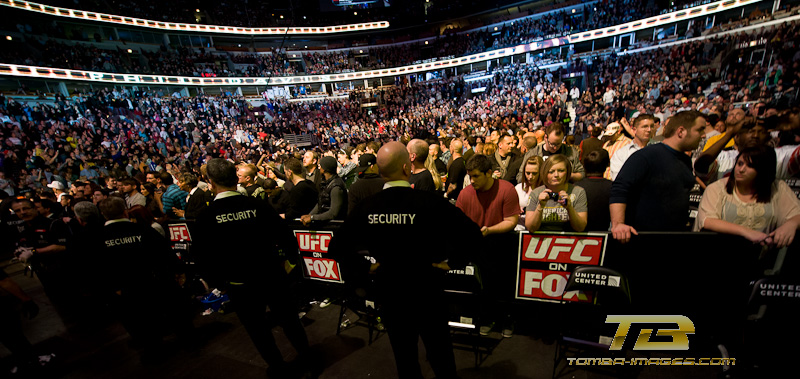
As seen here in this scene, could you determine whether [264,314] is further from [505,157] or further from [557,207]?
[505,157]

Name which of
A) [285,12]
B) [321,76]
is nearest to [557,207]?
[321,76]

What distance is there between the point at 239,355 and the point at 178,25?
4230 centimetres

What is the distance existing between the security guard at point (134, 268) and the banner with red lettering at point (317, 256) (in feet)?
5.07

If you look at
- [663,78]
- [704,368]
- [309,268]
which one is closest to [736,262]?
[704,368]

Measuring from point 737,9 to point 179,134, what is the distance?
4308 centimetres

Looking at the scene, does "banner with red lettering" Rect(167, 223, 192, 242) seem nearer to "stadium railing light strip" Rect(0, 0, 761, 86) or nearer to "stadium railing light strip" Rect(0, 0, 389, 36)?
"stadium railing light strip" Rect(0, 0, 761, 86)

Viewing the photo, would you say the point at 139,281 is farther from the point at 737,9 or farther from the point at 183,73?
the point at 737,9

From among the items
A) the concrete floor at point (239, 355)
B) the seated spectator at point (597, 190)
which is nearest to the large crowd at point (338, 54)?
the concrete floor at point (239, 355)

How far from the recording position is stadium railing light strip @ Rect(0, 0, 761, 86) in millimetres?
21000

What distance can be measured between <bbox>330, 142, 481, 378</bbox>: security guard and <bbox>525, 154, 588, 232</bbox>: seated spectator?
0.95m

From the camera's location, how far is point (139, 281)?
3.29m

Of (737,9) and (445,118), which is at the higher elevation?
(737,9)

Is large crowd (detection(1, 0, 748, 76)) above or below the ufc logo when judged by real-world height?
above

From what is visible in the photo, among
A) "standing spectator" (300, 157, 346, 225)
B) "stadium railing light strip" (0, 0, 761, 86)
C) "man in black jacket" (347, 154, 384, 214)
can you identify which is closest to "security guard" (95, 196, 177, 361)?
"standing spectator" (300, 157, 346, 225)
